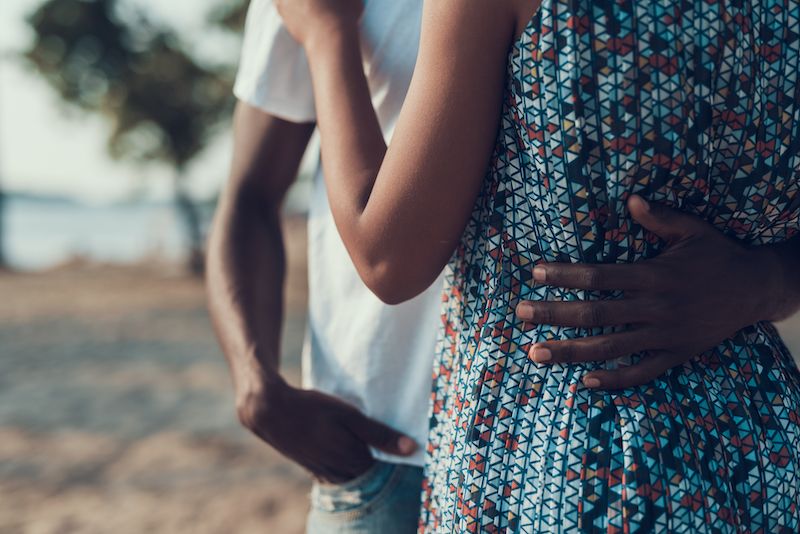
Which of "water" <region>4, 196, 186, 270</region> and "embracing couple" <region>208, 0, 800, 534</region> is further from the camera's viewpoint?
"water" <region>4, 196, 186, 270</region>

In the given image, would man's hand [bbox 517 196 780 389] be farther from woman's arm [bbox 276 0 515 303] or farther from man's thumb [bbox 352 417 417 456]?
man's thumb [bbox 352 417 417 456]

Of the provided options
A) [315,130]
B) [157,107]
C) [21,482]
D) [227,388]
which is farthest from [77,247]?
[315,130]

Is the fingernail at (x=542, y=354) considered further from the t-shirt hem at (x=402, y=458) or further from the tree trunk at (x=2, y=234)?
A: the tree trunk at (x=2, y=234)

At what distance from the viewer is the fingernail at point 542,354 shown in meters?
1.08

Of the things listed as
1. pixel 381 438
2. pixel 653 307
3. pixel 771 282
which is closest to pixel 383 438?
pixel 381 438

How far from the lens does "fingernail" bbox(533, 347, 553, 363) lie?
1076 millimetres

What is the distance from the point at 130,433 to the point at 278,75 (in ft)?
18.0

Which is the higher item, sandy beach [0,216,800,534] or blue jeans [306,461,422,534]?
blue jeans [306,461,422,534]

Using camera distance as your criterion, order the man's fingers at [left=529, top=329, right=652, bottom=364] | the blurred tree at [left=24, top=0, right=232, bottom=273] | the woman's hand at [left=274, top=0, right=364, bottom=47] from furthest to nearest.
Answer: the blurred tree at [left=24, top=0, right=232, bottom=273] → the woman's hand at [left=274, top=0, right=364, bottom=47] → the man's fingers at [left=529, top=329, right=652, bottom=364]

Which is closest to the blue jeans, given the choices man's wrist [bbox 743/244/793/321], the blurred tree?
man's wrist [bbox 743/244/793/321]

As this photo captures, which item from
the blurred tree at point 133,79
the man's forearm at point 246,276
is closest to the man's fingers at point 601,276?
the man's forearm at point 246,276

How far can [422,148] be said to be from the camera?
1.05m

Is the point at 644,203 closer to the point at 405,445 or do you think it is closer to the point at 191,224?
the point at 405,445

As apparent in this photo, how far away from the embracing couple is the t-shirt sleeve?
333 millimetres
